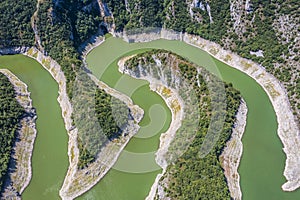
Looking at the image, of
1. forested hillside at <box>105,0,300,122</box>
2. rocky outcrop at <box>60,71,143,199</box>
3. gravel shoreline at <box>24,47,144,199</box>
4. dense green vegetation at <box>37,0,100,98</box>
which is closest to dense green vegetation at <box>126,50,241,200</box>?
gravel shoreline at <box>24,47,144,199</box>

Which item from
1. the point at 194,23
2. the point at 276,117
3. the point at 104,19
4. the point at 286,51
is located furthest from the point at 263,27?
the point at 104,19

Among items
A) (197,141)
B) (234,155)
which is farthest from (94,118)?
(234,155)

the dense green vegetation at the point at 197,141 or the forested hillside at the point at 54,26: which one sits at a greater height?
the forested hillside at the point at 54,26

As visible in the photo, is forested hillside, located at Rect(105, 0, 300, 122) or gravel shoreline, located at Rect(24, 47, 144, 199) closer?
gravel shoreline, located at Rect(24, 47, 144, 199)

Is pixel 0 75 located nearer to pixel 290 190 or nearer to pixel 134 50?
pixel 134 50

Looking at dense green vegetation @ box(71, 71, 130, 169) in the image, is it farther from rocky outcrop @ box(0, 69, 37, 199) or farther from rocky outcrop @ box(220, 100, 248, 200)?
rocky outcrop @ box(220, 100, 248, 200)

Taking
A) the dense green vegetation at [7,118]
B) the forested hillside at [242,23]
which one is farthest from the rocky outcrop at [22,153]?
the forested hillside at [242,23]

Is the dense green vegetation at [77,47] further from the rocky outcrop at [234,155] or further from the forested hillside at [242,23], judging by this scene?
the rocky outcrop at [234,155]
